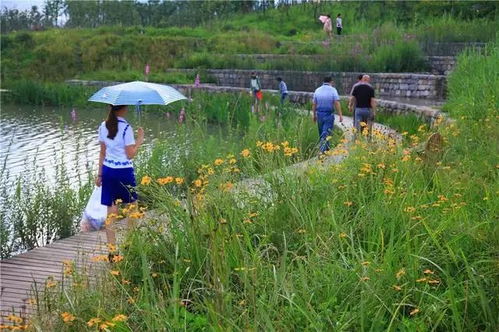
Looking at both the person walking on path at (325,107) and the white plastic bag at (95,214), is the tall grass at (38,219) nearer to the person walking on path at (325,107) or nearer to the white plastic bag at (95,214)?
the white plastic bag at (95,214)

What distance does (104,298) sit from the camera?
374 centimetres

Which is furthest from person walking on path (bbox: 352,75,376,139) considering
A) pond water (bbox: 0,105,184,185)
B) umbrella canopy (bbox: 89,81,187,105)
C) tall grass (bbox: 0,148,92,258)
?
tall grass (bbox: 0,148,92,258)

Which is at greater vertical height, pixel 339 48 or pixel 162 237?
pixel 339 48

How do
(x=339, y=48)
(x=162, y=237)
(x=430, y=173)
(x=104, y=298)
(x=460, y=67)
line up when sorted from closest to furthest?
(x=104, y=298) < (x=162, y=237) < (x=430, y=173) < (x=460, y=67) < (x=339, y=48)

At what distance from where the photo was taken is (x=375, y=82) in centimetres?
2078

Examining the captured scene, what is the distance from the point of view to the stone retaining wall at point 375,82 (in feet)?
63.5

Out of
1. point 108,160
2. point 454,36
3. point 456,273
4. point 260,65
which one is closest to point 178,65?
point 260,65

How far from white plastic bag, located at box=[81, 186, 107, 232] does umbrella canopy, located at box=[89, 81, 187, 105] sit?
0.87 m

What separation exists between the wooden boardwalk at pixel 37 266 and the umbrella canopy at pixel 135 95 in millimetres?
1237

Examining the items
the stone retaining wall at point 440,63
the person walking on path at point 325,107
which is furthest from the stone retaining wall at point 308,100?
the stone retaining wall at point 440,63

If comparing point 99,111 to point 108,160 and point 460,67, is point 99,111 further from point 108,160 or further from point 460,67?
point 108,160

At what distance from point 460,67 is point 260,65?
38.4ft

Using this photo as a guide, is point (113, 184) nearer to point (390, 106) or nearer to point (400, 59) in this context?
point (390, 106)

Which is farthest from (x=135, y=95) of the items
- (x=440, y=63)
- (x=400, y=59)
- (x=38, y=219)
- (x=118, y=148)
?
(x=440, y=63)
